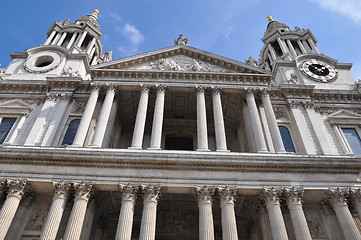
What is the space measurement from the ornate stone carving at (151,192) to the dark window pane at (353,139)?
14.0 meters

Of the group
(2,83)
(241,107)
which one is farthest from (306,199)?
(2,83)

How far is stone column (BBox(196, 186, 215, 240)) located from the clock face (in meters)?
17.1

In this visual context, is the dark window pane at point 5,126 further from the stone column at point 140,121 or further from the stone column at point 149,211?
the stone column at point 149,211

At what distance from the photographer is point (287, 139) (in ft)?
67.9

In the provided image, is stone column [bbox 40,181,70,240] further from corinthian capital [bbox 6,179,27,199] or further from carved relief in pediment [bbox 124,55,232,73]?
carved relief in pediment [bbox 124,55,232,73]

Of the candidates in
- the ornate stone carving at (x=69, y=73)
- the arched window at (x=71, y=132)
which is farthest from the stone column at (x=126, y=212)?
the ornate stone carving at (x=69, y=73)

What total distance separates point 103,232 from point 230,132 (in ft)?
41.3

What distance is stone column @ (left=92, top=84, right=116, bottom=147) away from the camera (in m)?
18.1

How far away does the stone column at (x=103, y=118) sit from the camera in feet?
59.3

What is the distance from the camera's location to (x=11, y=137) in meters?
19.8

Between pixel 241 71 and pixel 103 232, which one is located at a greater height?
pixel 241 71

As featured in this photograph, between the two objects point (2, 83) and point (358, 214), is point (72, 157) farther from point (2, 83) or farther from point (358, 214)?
point (358, 214)

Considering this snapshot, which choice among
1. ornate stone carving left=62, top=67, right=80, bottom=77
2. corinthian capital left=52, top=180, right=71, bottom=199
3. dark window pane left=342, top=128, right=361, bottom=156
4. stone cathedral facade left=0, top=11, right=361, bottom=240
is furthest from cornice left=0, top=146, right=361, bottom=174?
ornate stone carving left=62, top=67, right=80, bottom=77

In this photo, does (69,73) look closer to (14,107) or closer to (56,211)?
(14,107)
